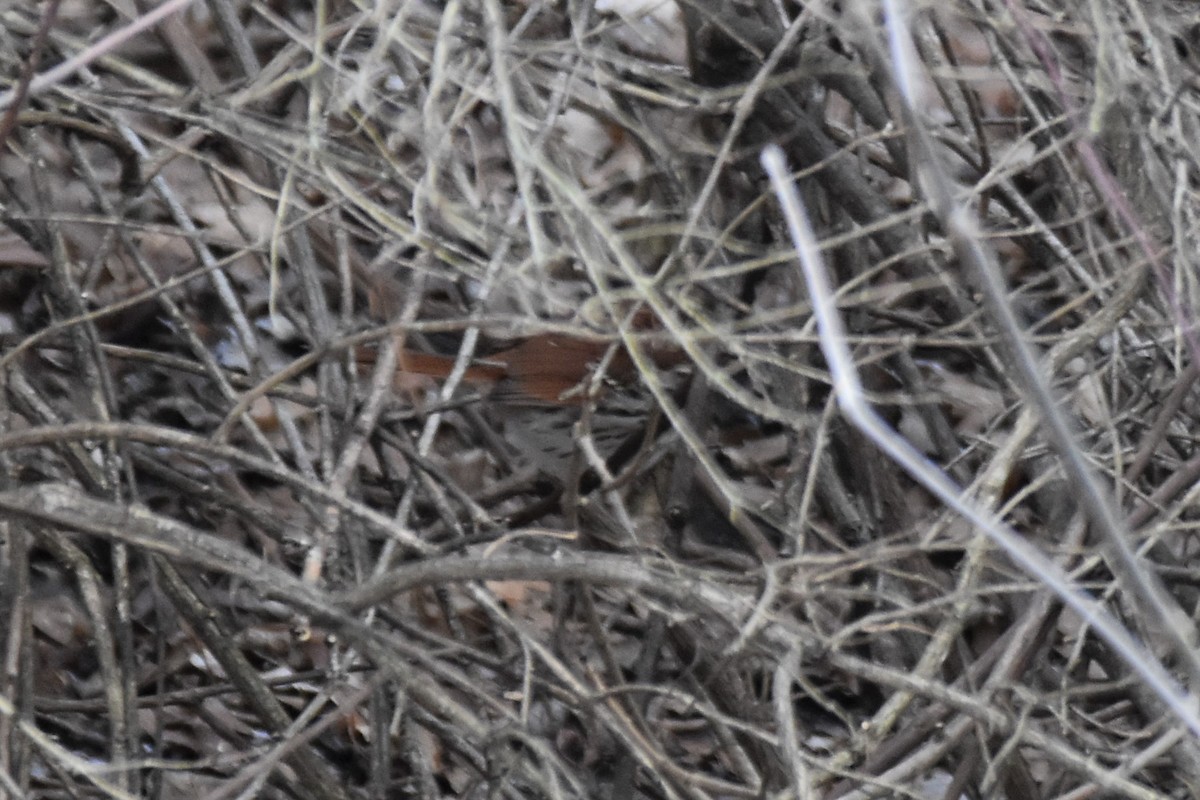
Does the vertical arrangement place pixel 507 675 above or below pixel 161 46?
below

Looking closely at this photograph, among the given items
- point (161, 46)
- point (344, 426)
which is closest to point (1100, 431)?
point (344, 426)

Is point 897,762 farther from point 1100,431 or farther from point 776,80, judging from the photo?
point 776,80

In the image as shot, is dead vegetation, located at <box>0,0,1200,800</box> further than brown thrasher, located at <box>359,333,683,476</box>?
No

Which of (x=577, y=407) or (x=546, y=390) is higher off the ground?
(x=546, y=390)

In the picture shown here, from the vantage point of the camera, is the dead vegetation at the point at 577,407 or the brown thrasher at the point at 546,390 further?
the brown thrasher at the point at 546,390

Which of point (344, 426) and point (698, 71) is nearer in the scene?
point (344, 426)

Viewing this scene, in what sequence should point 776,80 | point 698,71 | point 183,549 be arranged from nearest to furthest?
1. point 183,549
2. point 776,80
3. point 698,71

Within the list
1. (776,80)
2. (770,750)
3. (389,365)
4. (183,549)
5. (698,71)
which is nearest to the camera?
(183,549)

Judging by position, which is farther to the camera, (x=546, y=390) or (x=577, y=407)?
(x=577, y=407)
